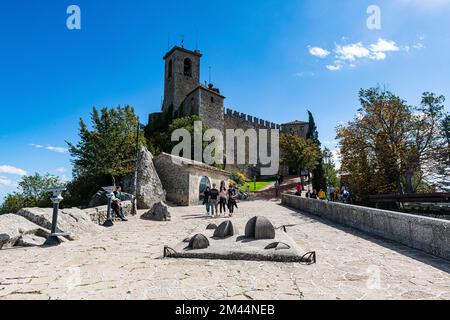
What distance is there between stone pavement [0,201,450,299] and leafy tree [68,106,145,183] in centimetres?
1790

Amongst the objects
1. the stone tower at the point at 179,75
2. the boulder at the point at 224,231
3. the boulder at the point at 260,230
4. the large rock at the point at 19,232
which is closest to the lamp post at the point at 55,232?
the large rock at the point at 19,232

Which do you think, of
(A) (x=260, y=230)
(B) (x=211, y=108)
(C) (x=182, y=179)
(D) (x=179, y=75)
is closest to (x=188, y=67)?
(D) (x=179, y=75)

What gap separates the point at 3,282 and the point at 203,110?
37969 mm

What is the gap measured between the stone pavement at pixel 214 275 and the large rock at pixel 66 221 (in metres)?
1.51

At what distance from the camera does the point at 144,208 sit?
709 inches

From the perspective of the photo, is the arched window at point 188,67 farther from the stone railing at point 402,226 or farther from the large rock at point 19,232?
the large rock at point 19,232

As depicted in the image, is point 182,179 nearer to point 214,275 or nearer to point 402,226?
point 402,226

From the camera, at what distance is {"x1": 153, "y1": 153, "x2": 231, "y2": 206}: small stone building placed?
20.8 metres

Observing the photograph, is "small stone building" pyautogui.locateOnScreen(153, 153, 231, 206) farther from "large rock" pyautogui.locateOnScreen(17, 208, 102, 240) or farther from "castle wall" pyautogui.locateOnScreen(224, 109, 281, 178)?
"castle wall" pyautogui.locateOnScreen(224, 109, 281, 178)

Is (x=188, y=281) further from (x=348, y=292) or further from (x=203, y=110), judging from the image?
(x=203, y=110)

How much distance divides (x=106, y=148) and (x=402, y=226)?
2307 cm

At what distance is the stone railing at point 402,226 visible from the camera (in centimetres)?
497
